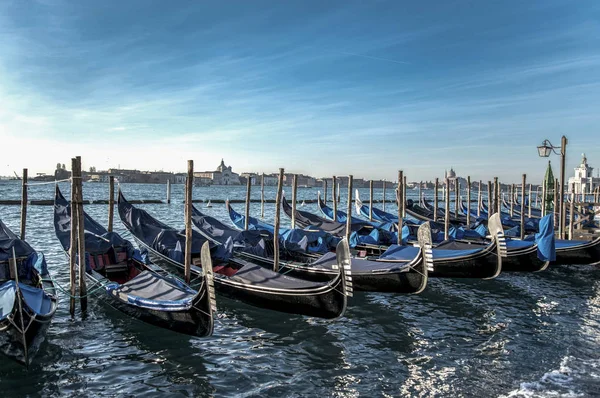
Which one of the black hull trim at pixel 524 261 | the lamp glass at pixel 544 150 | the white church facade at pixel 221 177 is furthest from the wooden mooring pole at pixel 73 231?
the white church facade at pixel 221 177

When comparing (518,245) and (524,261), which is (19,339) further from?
(518,245)

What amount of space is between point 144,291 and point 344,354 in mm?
3448

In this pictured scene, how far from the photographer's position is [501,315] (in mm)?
8977

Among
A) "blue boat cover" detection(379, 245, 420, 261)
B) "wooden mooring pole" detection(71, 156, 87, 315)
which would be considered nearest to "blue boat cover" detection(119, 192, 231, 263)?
"wooden mooring pole" detection(71, 156, 87, 315)

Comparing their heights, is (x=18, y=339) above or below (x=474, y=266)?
below

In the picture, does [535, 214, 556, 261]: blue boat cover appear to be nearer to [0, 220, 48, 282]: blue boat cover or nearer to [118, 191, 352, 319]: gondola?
[118, 191, 352, 319]: gondola

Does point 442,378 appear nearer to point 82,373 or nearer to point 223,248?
point 82,373

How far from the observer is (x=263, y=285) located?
28.0 ft

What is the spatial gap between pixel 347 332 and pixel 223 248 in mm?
3954

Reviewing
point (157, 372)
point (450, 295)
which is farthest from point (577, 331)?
point (157, 372)

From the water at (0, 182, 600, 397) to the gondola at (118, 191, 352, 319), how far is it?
0.34 metres

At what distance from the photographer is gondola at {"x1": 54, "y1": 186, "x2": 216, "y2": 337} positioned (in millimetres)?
6777

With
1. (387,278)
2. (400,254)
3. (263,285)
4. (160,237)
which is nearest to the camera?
(263,285)

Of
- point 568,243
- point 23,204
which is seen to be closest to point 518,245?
point 568,243
